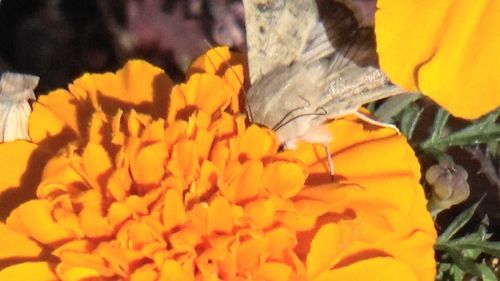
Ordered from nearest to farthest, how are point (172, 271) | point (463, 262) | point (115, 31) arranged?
1. point (172, 271)
2. point (463, 262)
3. point (115, 31)

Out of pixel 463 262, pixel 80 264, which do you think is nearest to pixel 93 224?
pixel 80 264

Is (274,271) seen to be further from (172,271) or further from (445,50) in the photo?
(445,50)

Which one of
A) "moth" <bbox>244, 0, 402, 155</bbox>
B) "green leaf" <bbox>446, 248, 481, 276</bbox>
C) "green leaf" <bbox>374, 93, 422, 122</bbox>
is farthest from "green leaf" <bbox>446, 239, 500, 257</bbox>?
"moth" <bbox>244, 0, 402, 155</bbox>

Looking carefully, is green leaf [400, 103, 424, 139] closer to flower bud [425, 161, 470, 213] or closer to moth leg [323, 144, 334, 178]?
flower bud [425, 161, 470, 213]

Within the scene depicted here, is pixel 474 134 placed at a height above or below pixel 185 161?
below

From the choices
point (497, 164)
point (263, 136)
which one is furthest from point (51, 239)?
point (497, 164)

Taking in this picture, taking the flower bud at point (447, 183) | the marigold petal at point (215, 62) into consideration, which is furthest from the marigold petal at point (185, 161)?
the flower bud at point (447, 183)

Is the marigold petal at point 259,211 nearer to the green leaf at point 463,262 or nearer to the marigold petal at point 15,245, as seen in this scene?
the marigold petal at point 15,245
